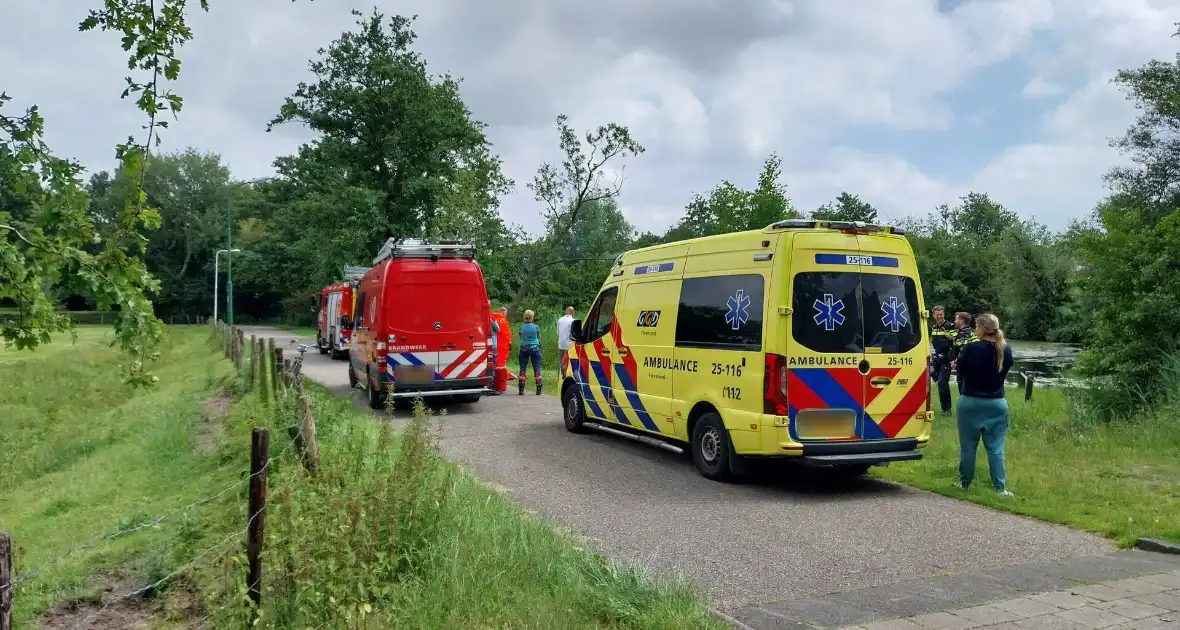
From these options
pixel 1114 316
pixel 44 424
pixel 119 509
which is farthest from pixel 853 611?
pixel 44 424

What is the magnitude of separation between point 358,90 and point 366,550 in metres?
31.6

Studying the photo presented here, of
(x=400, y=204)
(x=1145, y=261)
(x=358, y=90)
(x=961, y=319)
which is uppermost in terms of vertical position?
(x=358, y=90)

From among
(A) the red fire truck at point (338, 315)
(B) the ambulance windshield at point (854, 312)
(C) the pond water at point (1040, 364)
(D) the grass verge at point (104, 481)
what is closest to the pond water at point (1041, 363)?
(C) the pond water at point (1040, 364)

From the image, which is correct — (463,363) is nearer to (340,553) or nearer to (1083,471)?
(1083,471)

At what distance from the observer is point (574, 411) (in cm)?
1194

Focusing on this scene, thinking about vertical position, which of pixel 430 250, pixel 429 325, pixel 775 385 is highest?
pixel 430 250

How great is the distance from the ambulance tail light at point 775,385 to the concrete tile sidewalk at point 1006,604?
7.84 ft

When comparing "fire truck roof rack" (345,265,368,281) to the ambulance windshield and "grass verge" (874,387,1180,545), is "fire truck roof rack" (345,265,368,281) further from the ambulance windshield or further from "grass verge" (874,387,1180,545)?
the ambulance windshield

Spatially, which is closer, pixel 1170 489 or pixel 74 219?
pixel 74 219

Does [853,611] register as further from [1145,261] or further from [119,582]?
[1145,261]

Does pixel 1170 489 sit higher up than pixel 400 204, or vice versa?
pixel 400 204

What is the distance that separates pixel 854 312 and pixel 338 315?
22.6 m

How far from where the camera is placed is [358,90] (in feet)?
111

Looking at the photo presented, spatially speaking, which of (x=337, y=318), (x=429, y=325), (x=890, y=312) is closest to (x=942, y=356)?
(x=890, y=312)
